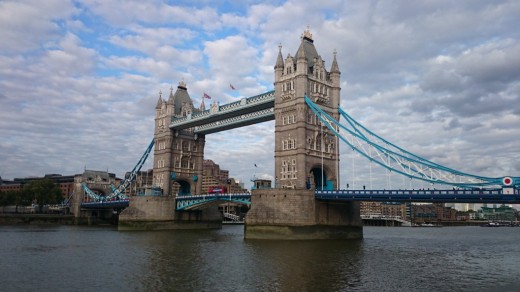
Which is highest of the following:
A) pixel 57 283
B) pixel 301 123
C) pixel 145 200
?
pixel 301 123

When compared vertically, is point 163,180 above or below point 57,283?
above

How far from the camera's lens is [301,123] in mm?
62469

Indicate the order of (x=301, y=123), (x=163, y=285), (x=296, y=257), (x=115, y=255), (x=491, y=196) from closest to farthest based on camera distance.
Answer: (x=163, y=285) < (x=296, y=257) < (x=115, y=255) < (x=491, y=196) < (x=301, y=123)

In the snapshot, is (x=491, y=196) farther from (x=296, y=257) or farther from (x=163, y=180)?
(x=163, y=180)

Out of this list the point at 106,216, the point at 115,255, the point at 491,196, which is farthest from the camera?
the point at 106,216

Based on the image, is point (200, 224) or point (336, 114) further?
point (200, 224)

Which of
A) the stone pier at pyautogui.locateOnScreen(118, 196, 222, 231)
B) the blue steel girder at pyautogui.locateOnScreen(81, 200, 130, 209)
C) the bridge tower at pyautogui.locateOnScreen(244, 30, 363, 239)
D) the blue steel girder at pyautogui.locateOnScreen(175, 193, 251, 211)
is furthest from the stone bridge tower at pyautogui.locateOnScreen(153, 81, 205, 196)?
the bridge tower at pyautogui.locateOnScreen(244, 30, 363, 239)

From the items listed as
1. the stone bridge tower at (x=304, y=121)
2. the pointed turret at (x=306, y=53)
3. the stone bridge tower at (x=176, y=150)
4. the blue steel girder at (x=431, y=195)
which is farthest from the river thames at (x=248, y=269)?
the stone bridge tower at (x=176, y=150)

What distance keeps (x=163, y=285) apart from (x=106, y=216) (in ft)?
327

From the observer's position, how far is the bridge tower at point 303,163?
55.5m

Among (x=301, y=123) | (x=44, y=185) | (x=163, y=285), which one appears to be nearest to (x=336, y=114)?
(x=301, y=123)

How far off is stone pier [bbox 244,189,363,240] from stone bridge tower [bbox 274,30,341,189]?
491cm

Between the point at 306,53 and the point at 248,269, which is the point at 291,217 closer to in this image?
the point at 248,269

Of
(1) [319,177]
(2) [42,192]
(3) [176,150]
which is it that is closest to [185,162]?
(3) [176,150]
